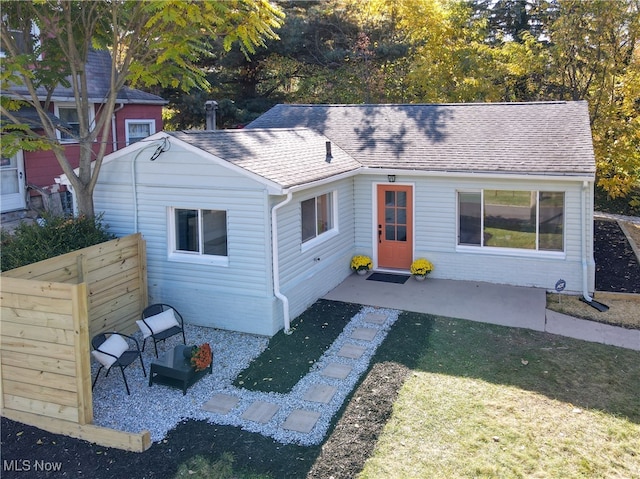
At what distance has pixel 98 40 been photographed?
10484mm

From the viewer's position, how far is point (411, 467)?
221 inches

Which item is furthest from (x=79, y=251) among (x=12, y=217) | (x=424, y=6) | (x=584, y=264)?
(x=424, y=6)

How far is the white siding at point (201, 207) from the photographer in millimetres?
9219

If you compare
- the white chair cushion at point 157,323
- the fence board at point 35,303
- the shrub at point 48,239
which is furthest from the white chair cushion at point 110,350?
the shrub at point 48,239

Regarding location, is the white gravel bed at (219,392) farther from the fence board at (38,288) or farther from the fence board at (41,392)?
the fence board at (38,288)

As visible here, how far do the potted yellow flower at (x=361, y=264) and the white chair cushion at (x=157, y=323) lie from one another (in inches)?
203

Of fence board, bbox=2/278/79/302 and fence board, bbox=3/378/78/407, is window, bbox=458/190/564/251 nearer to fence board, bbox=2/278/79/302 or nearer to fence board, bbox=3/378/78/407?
fence board, bbox=2/278/79/302

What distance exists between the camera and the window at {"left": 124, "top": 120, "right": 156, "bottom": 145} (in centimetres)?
1839

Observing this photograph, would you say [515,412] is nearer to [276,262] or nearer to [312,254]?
[276,262]

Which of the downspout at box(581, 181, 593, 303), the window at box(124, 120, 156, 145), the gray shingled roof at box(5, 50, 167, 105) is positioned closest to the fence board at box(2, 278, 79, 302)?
the downspout at box(581, 181, 593, 303)

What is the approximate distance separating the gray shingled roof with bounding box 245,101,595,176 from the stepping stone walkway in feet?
16.9

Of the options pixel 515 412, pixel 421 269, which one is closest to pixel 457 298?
pixel 421 269

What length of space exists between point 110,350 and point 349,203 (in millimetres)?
6935

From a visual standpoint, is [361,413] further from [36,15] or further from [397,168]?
[36,15]
